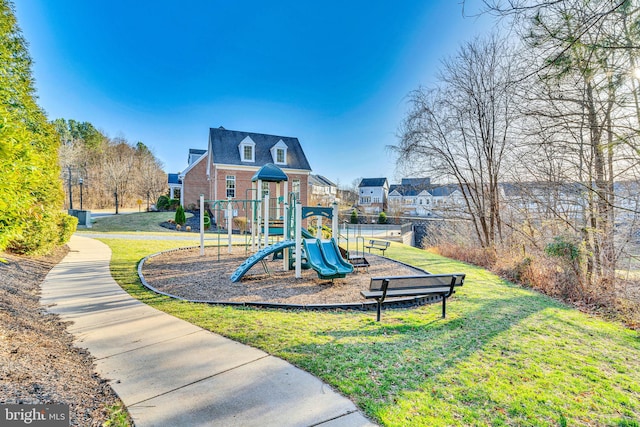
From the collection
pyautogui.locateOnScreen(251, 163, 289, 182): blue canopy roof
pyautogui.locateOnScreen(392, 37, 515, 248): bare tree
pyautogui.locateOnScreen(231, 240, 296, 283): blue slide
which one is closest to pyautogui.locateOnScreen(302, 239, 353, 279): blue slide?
pyautogui.locateOnScreen(231, 240, 296, 283): blue slide

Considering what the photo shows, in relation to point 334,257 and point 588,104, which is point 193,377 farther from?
point 588,104

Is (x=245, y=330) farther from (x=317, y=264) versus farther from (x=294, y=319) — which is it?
(x=317, y=264)

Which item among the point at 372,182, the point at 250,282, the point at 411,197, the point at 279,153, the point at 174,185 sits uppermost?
the point at 372,182

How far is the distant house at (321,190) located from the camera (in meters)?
40.1

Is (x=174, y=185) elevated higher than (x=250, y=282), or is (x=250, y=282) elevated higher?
(x=174, y=185)

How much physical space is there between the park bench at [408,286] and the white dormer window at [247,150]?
23.3 metres

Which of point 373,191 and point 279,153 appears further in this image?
point 373,191

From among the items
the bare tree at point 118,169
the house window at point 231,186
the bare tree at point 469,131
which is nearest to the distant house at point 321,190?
the house window at point 231,186

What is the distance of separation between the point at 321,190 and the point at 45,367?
5801 cm

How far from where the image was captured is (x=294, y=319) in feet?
16.9

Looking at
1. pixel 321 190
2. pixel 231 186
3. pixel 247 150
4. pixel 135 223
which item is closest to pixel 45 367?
pixel 231 186

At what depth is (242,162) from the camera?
26281 mm

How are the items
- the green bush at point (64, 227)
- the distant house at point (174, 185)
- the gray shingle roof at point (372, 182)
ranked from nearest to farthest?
the green bush at point (64, 227), the distant house at point (174, 185), the gray shingle roof at point (372, 182)

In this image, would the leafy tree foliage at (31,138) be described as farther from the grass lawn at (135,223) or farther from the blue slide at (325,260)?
the grass lawn at (135,223)
